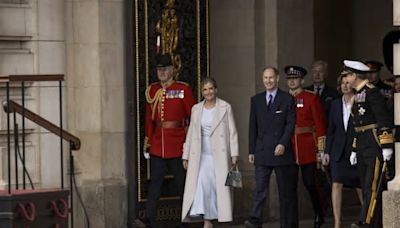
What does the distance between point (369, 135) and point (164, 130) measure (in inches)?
115

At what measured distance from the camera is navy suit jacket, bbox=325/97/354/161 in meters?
17.3

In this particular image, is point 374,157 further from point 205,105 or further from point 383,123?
point 205,105

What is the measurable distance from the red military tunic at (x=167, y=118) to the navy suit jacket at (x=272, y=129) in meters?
0.92

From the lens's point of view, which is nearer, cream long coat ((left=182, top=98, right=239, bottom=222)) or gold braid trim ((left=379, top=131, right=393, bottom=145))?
gold braid trim ((left=379, top=131, right=393, bottom=145))

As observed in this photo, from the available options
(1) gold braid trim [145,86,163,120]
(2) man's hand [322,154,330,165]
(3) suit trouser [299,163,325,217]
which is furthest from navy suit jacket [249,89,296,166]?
(1) gold braid trim [145,86,163,120]

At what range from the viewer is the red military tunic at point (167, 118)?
18016 millimetres

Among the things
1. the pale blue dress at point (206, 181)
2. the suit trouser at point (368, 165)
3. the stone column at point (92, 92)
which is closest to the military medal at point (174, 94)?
the pale blue dress at point (206, 181)

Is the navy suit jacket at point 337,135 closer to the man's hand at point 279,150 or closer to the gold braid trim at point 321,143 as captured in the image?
the gold braid trim at point 321,143

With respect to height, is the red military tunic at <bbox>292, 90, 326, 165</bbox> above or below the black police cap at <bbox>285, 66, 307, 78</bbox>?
below

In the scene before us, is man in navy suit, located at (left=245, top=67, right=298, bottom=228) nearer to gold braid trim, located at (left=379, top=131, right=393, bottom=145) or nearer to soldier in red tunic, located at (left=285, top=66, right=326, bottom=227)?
soldier in red tunic, located at (left=285, top=66, right=326, bottom=227)

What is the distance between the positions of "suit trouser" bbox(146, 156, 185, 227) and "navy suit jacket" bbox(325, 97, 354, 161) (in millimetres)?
1825

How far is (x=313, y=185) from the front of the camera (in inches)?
730

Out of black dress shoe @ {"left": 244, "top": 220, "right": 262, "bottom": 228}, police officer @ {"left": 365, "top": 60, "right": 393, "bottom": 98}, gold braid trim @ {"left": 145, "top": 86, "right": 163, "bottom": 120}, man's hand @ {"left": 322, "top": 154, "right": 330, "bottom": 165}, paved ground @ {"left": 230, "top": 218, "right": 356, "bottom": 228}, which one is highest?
police officer @ {"left": 365, "top": 60, "right": 393, "bottom": 98}

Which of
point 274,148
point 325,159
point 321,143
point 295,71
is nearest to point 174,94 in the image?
point 274,148
